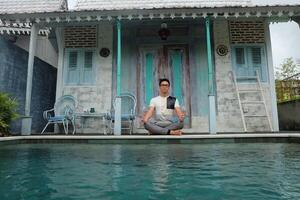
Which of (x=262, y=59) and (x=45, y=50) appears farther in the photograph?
(x=45, y=50)

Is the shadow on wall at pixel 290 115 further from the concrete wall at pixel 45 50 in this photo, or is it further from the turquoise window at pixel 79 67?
the concrete wall at pixel 45 50

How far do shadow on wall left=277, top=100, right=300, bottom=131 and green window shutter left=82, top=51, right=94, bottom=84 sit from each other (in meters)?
6.50

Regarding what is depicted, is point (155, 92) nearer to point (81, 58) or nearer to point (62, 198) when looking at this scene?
point (81, 58)

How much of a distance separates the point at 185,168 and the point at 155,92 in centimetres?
584

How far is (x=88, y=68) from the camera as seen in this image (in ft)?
26.8

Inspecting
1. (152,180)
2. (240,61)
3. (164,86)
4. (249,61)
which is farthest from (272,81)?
(152,180)

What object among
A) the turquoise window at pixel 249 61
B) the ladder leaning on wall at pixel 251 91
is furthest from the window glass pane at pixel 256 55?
the ladder leaning on wall at pixel 251 91

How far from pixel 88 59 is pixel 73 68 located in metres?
0.52

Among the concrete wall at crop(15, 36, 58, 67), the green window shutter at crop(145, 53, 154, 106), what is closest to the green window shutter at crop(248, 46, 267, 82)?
the green window shutter at crop(145, 53, 154, 106)

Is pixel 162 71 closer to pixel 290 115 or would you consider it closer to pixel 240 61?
pixel 240 61

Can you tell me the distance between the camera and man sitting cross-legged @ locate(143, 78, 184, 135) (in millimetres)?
5379

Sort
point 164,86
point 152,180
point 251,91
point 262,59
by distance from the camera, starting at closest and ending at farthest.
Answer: point 152,180 → point 164,86 → point 251,91 → point 262,59

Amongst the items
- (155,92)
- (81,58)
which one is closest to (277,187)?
(155,92)

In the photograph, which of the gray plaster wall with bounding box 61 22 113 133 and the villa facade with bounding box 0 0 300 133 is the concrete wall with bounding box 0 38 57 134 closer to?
the villa facade with bounding box 0 0 300 133
